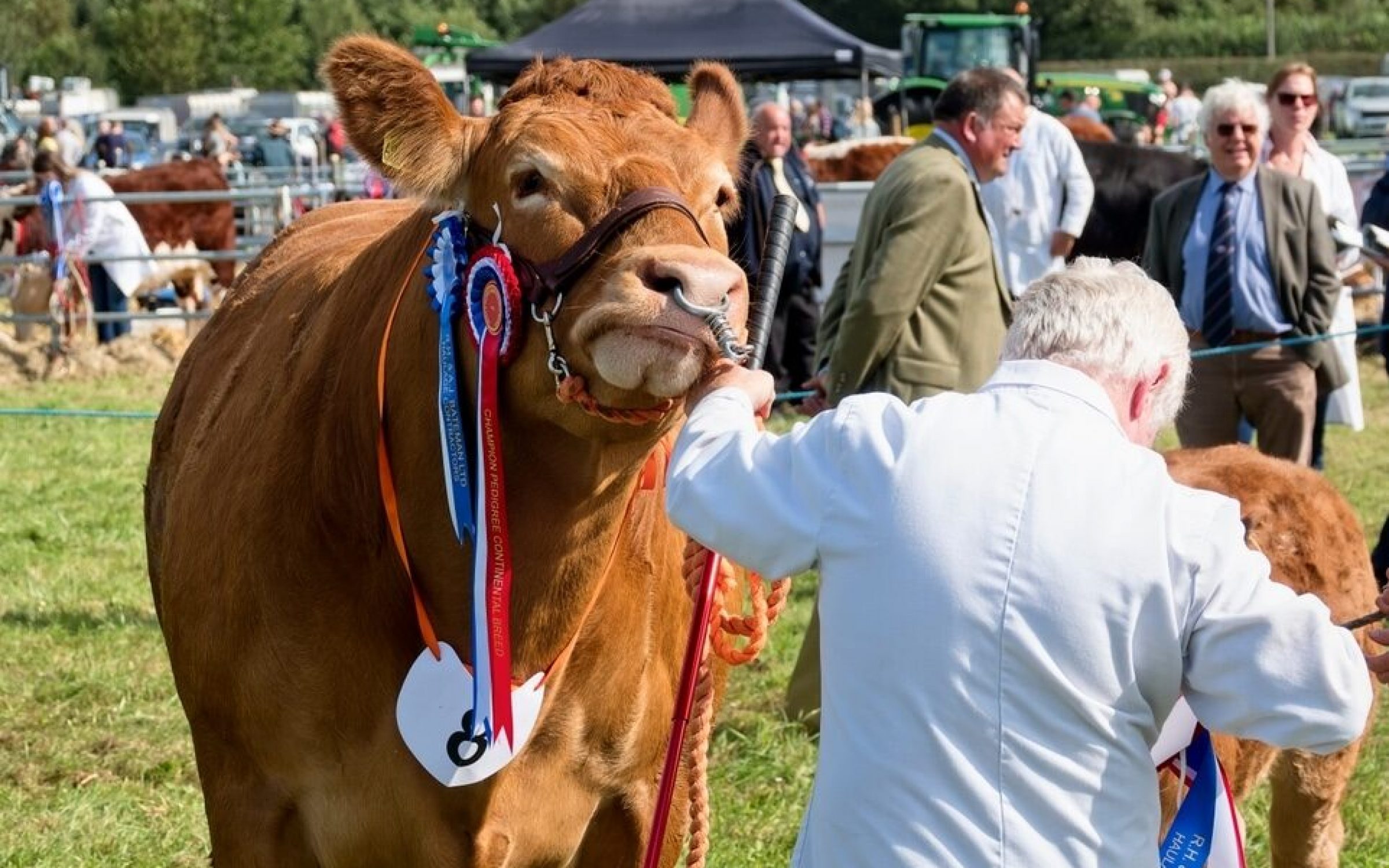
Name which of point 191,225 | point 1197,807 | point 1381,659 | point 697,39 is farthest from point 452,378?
point 697,39

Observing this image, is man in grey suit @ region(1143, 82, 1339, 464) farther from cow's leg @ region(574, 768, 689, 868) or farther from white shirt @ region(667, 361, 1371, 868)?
white shirt @ region(667, 361, 1371, 868)

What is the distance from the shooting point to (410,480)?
3449 millimetres

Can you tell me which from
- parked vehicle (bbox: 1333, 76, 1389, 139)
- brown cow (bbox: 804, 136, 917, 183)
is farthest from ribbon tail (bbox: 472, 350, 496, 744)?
parked vehicle (bbox: 1333, 76, 1389, 139)

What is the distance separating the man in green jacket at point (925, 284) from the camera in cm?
566

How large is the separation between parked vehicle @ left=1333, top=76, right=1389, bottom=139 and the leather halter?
130 feet

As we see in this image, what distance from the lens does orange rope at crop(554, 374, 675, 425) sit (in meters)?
3.00

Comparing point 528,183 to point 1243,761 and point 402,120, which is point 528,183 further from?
point 1243,761

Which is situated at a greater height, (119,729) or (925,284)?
(925,284)

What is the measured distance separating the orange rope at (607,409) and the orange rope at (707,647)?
23 cm

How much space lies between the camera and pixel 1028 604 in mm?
2410

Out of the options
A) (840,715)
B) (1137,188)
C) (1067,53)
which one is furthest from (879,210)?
(1067,53)

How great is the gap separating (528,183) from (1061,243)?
744 cm

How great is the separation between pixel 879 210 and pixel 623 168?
9.44ft

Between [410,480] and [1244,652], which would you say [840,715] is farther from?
[410,480]
